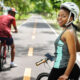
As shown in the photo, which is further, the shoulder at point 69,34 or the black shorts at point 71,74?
the black shorts at point 71,74

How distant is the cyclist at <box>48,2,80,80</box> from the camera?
Result: 108 inches

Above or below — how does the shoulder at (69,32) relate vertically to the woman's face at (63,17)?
below

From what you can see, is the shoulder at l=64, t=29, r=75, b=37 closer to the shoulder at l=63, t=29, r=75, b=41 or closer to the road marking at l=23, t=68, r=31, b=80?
the shoulder at l=63, t=29, r=75, b=41

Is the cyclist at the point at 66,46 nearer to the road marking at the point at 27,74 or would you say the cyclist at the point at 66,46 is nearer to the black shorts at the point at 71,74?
the black shorts at the point at 71,74

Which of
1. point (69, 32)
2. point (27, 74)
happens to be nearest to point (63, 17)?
point (69, 32)

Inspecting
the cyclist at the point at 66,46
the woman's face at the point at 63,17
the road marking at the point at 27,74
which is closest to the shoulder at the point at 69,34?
the cyclist at the point at 66,46

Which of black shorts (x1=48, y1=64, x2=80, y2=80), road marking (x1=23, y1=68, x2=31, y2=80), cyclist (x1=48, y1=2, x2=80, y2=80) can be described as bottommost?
Answer: road marking (x1=23, y1=68, x2=31, y2=80)

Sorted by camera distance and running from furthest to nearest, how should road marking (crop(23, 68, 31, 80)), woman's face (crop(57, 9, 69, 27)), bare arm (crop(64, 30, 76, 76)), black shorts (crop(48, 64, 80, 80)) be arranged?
road marking (crop(23, 68, 31, 80))
black shorts (crop(48, 64, 80, 80))
woman's face (crop(57, 9, 69, 27))
bare arm (crop(64, 30, 76, 76))

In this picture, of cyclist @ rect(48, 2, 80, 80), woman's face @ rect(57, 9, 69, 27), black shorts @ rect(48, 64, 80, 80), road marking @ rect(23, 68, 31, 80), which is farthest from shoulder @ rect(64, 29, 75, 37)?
road marking @ rect(23, 68, 31, 80)

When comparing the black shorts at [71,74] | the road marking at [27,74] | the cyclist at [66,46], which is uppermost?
the cyclist at [66,46]

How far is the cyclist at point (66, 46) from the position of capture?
2744 millimetres

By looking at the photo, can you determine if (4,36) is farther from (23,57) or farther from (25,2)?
(25,2)

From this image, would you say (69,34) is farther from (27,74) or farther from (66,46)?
(27,74)

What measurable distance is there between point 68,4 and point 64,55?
0.61 m
